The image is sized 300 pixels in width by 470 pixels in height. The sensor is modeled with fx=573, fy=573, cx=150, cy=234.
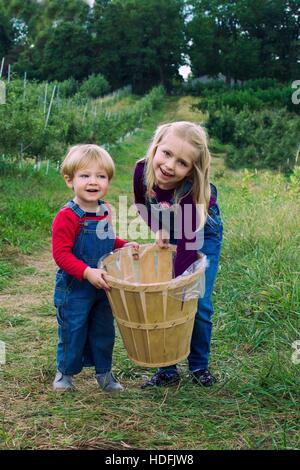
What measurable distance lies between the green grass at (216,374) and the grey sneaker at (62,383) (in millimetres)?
52

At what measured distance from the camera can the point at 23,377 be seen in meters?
2.77

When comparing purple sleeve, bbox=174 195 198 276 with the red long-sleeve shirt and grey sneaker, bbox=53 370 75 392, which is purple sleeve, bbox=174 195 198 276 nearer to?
the red long-sleeve shirt

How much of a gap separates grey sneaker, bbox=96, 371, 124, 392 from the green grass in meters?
0.04

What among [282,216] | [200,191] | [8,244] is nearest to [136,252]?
[200,191]

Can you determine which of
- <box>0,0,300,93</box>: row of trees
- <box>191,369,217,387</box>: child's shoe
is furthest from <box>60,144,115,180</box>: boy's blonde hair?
<box>0,0,300,93</box>: row of trees

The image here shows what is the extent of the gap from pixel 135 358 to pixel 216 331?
0.99m

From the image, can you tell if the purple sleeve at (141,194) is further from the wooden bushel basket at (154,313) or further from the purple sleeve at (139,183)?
the wooden bushel basket at (154,313)

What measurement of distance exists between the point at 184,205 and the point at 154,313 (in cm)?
57

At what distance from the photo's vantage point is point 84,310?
2.57 metres

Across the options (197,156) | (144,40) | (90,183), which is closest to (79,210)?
(90,183)

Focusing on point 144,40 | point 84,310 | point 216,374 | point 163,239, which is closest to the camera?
point 84,310

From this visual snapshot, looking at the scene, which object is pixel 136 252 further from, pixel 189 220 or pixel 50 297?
pixel 50 297

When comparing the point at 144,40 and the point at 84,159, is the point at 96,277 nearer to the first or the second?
the point at 84,159

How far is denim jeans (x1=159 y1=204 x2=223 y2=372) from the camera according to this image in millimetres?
2717
